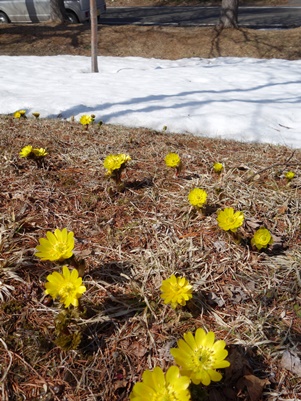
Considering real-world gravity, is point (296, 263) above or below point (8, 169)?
below

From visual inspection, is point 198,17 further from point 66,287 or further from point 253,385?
point 253,385

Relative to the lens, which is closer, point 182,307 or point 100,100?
point 182,307

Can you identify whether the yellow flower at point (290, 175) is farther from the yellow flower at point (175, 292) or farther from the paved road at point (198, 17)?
the paved road at point (198, 17)

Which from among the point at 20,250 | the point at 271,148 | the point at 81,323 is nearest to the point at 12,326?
the point at 81,323

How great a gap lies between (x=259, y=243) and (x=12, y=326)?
4.39 ft

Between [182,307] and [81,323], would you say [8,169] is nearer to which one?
[81,323]

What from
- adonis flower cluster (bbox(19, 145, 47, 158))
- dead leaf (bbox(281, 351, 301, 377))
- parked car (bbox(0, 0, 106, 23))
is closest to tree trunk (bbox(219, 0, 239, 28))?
parked car (bbox(0, 0, 106, 23))

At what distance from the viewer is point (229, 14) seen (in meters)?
12.0

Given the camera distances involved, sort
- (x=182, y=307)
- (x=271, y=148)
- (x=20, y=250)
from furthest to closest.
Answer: (x=271, y=148)
(x=20, y=250)
(x=182, y=307)

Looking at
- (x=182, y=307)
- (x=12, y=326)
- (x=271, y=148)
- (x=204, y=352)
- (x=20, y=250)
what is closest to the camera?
(x=204, y=352)

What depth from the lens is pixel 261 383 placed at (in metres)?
1.39

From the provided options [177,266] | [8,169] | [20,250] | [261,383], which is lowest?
[261,383]

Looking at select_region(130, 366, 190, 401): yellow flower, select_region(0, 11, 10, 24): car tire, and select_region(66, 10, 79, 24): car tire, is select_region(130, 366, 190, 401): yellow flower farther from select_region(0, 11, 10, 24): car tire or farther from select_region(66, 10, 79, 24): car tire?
select_region(0, 11, 10, 24): car tire

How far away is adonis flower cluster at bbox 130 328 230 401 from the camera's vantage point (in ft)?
3.82
